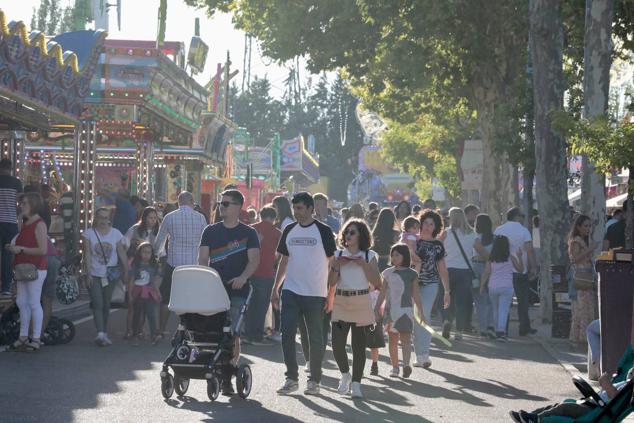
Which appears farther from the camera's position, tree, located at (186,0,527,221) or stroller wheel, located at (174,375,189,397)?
tree, located at (186,0,527,221)

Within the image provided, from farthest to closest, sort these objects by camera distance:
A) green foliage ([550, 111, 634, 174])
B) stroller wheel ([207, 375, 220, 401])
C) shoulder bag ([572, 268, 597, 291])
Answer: shoulder bag ([572, 268, 597, 291])
green foliage ([550, 111, 634, 174])
stroller wheel ([207, 375, 220, 401])

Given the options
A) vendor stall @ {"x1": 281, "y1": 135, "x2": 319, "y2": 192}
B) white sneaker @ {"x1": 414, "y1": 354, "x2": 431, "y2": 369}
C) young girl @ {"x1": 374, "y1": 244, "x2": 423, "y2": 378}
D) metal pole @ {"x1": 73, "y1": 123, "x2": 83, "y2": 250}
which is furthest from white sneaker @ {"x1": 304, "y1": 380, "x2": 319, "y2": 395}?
vendor stall @ {"x1": 281, "y1": 135, "x2": 319, "y2": 192}

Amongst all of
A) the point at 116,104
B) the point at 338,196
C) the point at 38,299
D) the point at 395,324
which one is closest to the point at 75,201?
the point at 116,104

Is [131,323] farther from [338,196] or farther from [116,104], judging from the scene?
[338,196]

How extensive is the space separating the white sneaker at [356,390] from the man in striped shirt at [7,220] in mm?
7896

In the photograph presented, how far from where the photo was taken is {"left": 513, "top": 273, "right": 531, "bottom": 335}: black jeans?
18578 mm

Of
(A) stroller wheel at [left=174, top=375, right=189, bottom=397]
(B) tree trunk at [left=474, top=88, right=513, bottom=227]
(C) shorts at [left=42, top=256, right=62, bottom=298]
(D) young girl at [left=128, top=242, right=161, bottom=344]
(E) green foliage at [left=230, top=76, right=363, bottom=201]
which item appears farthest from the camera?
(E) green foliage at [left=230, top=76, right=363, bottom=201]

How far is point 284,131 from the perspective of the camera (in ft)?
497

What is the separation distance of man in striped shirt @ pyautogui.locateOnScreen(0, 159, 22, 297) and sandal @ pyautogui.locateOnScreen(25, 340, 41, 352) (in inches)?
145

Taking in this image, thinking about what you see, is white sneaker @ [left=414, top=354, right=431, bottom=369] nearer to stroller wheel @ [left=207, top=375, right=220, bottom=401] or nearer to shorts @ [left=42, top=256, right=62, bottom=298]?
stroller wheel @ [left=207, top=375, right=220, bottom=401]

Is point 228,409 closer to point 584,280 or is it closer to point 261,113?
point 584,280

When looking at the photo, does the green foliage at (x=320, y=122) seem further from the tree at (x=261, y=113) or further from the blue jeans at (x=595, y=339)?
the blue jeans at (x=595, y=339)

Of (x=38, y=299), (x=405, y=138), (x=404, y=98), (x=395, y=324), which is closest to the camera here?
(x=395, y=324)

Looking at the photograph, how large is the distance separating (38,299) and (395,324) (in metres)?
3.97
